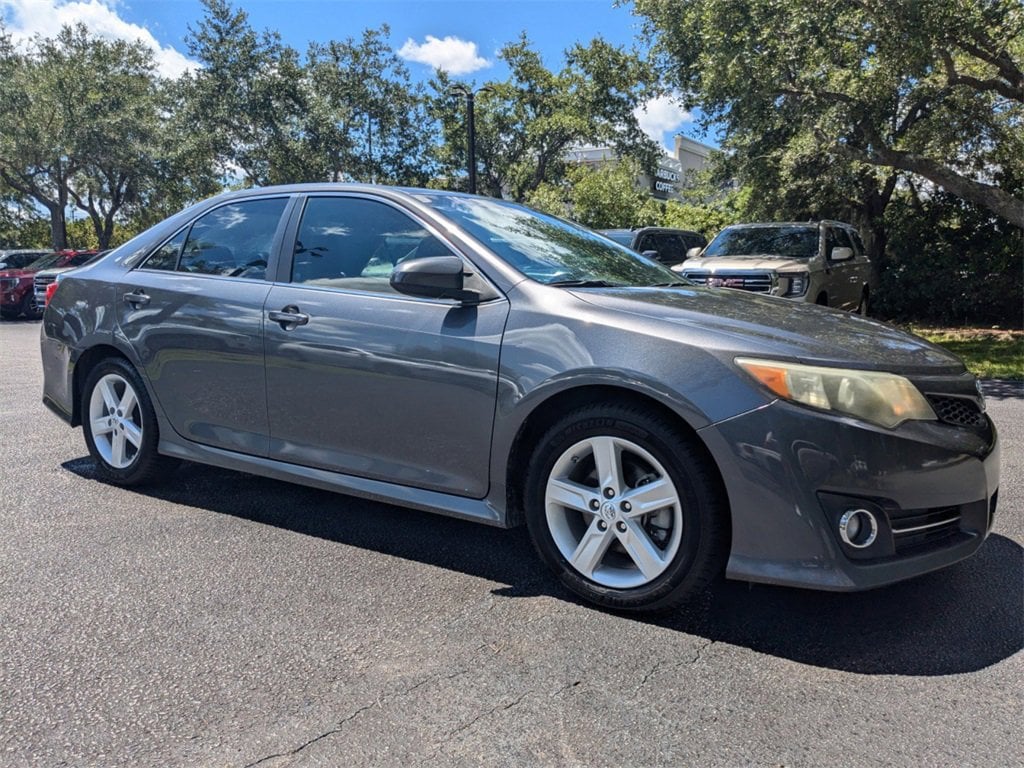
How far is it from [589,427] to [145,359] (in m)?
2.57

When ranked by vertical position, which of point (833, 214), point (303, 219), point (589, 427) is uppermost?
point (833, 214)

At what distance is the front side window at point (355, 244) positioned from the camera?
377 centimetres

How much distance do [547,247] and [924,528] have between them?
77.4 inches

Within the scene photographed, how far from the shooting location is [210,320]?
4.10m

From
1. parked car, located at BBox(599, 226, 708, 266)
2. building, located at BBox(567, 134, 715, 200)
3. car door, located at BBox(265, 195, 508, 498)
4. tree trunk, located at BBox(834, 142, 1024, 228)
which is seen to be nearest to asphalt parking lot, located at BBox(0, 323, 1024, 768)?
car door, located at BBox(265, 195, 508, 498)

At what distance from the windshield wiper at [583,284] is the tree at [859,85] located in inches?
300

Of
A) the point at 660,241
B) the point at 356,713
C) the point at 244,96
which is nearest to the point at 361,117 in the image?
the point at 244,96

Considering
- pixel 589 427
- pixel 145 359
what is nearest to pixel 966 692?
pixel 589 427

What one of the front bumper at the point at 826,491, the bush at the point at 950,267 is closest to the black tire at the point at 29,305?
the bush at the point at 950,267

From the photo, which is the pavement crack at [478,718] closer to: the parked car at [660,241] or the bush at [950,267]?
the parked car at [660,241]

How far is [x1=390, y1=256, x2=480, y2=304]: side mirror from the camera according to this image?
130 inches

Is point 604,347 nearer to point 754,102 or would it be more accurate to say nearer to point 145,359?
point 145,359

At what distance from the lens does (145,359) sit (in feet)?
14.4

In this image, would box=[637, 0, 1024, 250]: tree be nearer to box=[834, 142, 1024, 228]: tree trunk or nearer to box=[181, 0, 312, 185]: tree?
box=[834, 142, 1024, 228]: tree trunk
